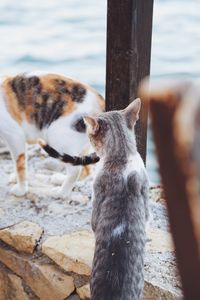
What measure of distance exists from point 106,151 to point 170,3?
448 cm

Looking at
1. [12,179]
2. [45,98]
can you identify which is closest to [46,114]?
[45,98]

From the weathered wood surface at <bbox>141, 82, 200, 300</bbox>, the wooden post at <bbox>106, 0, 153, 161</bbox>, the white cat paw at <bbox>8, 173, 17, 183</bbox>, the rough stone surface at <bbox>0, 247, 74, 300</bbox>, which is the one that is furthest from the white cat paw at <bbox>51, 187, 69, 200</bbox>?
the weathered wood surface at <bbox>141, 82, 200, 300</bbox>

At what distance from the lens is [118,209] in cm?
191

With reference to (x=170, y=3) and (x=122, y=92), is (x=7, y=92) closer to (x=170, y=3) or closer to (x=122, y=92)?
(x=122, y=92)

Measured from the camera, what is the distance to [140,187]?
6.54 feet

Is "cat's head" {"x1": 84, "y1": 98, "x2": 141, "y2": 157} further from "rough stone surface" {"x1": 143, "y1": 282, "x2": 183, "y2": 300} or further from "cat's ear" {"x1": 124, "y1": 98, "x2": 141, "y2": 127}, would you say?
"rough stone surface" {"x1": 143, "y1": 282, "x2": 183, "y2": 300}

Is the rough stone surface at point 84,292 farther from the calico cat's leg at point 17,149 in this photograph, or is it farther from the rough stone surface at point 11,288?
the calico cat's leg at point 17,149

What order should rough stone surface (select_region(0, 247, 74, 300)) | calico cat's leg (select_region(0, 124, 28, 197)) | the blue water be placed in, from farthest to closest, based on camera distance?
the blue water, calico cat's leg (select_region(0, 124, 28, 197)), rough stone surface (select_region(0, 247, 74, 300))

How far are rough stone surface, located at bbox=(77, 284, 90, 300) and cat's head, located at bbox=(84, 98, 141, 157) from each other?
580mm

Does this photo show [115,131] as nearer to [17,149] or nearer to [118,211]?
[118,211]

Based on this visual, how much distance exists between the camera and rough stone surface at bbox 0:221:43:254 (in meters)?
2.44

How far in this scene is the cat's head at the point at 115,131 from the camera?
6.67ft

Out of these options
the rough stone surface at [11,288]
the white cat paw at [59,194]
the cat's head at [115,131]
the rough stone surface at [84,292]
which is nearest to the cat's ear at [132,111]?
the cat's head at [115,131]

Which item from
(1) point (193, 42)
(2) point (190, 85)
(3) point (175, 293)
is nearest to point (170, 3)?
(1) point (193, 42)
